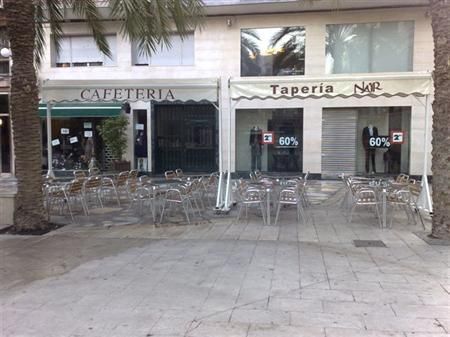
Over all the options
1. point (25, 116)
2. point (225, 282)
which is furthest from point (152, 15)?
point (225, 282)

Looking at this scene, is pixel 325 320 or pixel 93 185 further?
pixel 93 185

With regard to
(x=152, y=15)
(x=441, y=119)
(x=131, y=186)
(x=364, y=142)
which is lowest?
(x=131, y=186)

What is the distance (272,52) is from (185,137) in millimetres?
4638

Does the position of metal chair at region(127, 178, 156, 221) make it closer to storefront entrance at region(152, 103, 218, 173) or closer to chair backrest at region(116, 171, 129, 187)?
chair backrest at region(116, 171, 129, 187)

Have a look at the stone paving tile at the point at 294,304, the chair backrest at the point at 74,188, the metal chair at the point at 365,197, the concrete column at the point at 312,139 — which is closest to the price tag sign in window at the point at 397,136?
the concrete column at the point at 312,139

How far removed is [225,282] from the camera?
5.58 metres

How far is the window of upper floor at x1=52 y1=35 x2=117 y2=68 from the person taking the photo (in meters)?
19.1

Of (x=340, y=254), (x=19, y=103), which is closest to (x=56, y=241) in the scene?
(x=19, y=103)

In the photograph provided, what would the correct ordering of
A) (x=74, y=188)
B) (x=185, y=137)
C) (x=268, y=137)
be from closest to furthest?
(x=74, y=188)
(x=268, y=137)
(x=185, y=137)

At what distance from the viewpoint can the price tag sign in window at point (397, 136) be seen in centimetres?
1739

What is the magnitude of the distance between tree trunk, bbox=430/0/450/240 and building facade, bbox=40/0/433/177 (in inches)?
356

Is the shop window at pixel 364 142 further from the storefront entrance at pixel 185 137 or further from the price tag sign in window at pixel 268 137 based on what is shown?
the storefront entrance at pixel 185 137

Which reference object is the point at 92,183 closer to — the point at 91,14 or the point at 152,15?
the point at 91,14

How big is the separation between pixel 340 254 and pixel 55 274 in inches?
151
